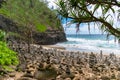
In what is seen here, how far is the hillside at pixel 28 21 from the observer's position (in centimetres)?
2042

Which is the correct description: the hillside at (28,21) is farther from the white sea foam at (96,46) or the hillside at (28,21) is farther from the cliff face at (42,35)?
the white sea foam at (96,46)

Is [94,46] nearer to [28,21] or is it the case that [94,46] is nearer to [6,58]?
[28,21]

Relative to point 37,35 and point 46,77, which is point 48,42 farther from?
point 46,77

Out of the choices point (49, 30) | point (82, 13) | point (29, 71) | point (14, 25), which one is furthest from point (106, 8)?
point (49, 30)

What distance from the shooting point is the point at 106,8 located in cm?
566

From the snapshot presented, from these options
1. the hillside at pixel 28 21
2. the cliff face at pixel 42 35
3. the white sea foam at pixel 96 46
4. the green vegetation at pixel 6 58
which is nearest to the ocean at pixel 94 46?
the white sea foam at pixel 96 46

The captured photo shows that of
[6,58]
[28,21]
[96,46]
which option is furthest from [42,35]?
[6,58]

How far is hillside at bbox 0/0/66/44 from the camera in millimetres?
20422

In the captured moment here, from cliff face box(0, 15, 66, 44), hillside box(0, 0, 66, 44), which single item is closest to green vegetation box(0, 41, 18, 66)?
hillside box(0, 0, 66, 44)

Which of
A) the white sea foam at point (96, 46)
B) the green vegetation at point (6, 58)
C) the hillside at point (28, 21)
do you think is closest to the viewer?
the green vegetation at point (6, 58)

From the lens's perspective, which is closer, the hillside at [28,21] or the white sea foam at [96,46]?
the hillside at [28,21]

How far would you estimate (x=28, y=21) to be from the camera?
20.8 m

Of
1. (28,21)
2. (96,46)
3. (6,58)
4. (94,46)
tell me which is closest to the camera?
(6,58)

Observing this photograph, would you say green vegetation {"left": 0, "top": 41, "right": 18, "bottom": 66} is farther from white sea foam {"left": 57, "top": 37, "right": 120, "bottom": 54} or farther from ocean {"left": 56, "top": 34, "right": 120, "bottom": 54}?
white sea foam {"left": 57, "top": 37, "right": 120, "bottom": 54}
